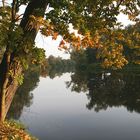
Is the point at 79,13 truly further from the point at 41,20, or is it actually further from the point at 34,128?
the point at 34,128

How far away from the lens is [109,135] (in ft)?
102

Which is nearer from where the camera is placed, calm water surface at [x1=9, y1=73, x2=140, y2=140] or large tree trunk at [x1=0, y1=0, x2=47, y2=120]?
large tree trunk at [x1=0, y1=0, x2=47, y2=120]

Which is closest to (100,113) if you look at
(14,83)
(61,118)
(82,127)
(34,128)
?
(61,118)

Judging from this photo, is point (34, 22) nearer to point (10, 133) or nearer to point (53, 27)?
point (53, 27)

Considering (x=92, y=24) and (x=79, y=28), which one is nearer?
(x=79, y=28)

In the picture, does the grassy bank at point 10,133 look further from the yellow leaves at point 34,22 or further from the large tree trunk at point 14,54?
the yellow leaves at point 34,22

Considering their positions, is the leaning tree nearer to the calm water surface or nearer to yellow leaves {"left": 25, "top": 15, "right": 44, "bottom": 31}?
yellow leaves {"left": 25, "top": 15, "right": 44, "bottom": 31}

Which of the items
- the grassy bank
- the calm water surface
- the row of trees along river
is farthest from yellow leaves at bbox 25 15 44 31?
the calm water surface

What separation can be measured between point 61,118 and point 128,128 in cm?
981

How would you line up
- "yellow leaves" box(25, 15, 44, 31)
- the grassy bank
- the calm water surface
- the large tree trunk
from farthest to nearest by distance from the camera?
1. the calm water surface
2. the large tree trunk
3. the grassy bank
4. "yellow leaves" box(25, 15, 44, 31)

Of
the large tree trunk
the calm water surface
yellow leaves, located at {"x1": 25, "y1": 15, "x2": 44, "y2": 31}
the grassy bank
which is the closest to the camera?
yellow leaves, located at {"x1": 25, "y1": 15, "x2": 44, "y2": 31}

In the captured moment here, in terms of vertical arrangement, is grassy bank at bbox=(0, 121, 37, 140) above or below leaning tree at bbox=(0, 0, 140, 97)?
below

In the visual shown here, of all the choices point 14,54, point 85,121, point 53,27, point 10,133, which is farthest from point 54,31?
point 85,121

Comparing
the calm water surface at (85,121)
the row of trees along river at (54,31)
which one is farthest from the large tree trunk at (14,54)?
the calm water surface at (85,121)
